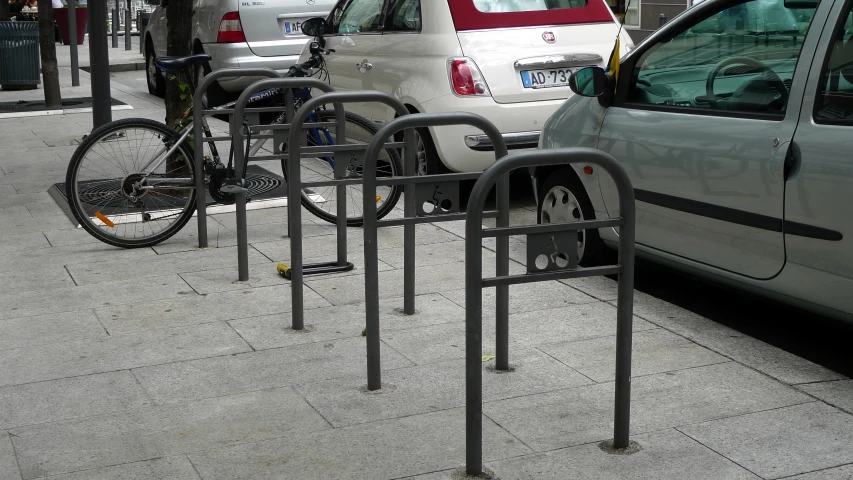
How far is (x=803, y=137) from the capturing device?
4.52m

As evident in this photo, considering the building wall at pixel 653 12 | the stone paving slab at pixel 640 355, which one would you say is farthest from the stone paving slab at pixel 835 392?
the building wall at pixel 653 12

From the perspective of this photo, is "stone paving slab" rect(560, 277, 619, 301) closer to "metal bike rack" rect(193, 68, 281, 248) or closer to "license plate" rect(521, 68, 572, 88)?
"license plate" rect(521, 68, 572, 88)

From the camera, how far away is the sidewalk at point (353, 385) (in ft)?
12.2

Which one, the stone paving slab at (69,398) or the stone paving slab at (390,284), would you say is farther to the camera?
the stone paving slab at (390,284)

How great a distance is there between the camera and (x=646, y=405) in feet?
13.8

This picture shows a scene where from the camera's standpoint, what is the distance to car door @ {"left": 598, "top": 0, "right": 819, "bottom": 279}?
15.5 feet

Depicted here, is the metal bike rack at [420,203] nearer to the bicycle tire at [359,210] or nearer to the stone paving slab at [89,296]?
the stone paving slab at [89,296]

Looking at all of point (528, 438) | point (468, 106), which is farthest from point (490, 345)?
point (468, 106)

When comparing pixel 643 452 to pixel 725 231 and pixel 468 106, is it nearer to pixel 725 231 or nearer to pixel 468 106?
pixel 725 231

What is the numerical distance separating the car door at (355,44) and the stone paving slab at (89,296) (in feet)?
10.4

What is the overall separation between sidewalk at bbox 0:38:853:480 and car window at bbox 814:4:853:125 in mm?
1037

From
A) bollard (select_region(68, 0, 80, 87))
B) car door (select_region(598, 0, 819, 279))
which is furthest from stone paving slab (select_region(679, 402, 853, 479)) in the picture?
bollard (select_region(68, 0, 80, 87))

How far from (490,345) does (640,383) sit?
0.78 m

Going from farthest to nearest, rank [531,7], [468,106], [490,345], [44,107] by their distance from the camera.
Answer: [44,107] < [531,7] < [468,106] < [490,345]
